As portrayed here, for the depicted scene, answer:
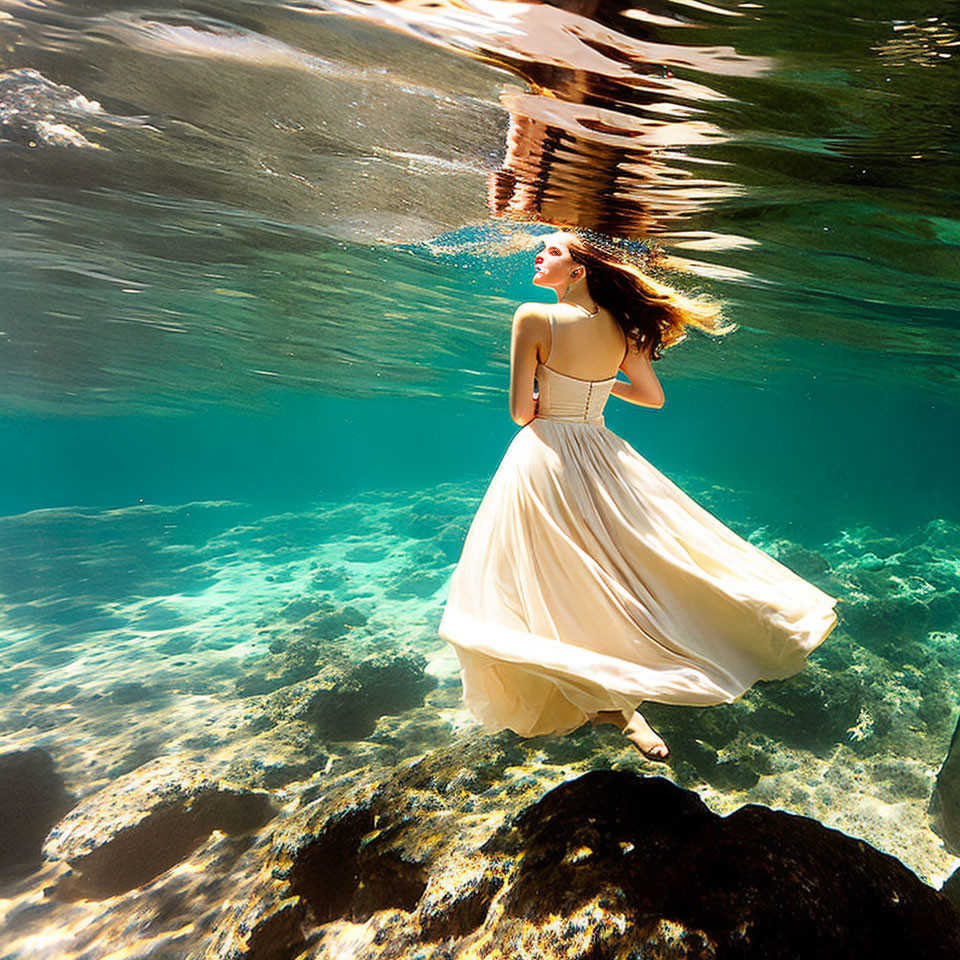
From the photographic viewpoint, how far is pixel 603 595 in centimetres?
295

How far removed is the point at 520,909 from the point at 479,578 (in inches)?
61.8

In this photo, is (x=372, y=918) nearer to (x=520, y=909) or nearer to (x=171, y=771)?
(x=520, y=909)

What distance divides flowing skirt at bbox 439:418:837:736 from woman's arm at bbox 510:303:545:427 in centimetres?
19

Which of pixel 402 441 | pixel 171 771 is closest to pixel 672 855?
pixel 171 771

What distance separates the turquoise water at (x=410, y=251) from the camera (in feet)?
14.6

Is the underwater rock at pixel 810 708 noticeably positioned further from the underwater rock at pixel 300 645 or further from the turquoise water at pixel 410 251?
the underwater rock at pixel 300 645

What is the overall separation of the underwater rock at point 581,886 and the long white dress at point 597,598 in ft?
2.09

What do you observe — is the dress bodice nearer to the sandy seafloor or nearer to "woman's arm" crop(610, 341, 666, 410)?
"woman's arm" crop(610, 341, 666, 410)

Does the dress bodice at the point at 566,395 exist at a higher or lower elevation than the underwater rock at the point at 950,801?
higher

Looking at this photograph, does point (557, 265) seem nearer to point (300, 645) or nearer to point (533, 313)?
point (533, 313)

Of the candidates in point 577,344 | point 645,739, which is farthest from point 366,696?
point 577,344

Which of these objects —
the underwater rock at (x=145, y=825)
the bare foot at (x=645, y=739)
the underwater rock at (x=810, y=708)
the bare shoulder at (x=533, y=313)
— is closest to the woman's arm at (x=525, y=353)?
the bare shoulder at (x=533, y=313)

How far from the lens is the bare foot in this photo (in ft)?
9.35

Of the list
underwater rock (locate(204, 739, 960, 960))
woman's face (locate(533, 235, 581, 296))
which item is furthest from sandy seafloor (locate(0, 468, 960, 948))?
woman's face (locate(533, 235, 581, 296))
